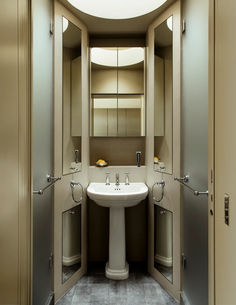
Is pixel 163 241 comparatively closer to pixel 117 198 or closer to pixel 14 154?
pixel 117 198

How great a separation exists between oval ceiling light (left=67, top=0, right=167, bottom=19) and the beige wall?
113cm

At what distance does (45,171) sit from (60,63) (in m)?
0.95

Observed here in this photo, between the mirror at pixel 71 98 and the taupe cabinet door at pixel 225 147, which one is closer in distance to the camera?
the taupe cabinet door at pixel 225 147

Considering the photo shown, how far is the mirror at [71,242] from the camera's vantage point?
199 centimetres

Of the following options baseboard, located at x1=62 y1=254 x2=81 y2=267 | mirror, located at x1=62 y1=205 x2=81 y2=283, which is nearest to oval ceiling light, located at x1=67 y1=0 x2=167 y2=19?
mirror, located at x1=62 y1=205 x2=81 y2=283

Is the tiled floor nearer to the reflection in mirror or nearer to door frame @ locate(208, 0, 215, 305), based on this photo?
the reflection in mirror

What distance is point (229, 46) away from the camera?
851 mm

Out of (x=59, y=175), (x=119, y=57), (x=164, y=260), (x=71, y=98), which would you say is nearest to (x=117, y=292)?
(x=164, y=260)

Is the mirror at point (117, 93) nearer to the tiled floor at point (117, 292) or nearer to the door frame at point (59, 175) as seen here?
the door frame at point (59, 175)

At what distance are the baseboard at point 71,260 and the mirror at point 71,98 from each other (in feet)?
2.54

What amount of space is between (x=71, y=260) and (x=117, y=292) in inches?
19.8

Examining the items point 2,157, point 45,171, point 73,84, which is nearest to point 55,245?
point 45,171

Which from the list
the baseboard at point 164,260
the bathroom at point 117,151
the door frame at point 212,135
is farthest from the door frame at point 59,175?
the door frame at point 212,135

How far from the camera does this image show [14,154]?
103 cm
